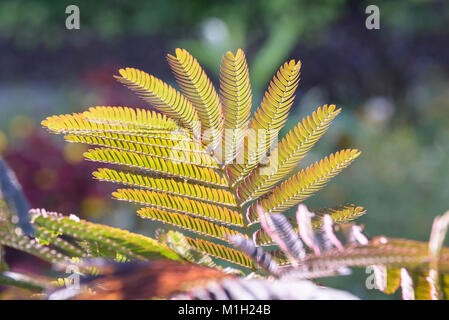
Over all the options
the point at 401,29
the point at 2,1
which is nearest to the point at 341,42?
the point at 401,29

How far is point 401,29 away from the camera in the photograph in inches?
242

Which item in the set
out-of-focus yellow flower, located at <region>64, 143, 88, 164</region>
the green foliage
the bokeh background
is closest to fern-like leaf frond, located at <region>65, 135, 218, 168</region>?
the green foliage

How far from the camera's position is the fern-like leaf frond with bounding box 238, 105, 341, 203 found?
41 centimetres

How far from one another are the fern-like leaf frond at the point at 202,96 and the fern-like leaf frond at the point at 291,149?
2.0 inches

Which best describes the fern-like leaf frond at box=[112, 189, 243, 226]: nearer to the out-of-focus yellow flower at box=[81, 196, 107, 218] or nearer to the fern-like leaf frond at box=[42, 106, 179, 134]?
the fern-like leaf frond at box=[42, 106, 179, 134]

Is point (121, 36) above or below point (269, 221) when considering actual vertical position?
above

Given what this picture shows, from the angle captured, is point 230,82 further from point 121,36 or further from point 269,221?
point 121,36

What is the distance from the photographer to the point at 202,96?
0.42 m

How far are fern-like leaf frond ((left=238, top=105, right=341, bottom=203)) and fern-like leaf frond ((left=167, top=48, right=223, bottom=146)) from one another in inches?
2.0

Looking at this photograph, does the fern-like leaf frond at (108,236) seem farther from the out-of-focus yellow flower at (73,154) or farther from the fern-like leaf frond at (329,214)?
the out-of-focus yellow flower at (73,154)

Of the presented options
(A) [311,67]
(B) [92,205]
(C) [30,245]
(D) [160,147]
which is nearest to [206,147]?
(D) [160,147]

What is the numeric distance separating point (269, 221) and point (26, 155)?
6.33 ft
